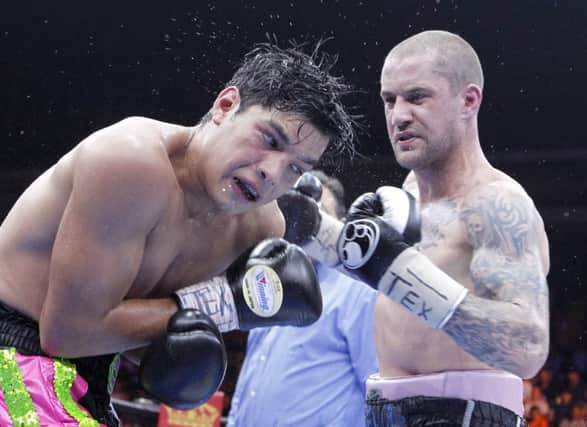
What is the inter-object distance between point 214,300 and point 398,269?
408mm

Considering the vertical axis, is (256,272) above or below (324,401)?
above

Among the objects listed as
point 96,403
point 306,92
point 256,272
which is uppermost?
point 306,92

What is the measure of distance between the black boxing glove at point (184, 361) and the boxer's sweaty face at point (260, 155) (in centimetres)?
24

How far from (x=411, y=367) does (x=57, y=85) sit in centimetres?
440

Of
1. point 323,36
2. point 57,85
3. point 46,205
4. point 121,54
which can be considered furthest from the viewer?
point 57,85

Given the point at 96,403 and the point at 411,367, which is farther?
the point at 411,367

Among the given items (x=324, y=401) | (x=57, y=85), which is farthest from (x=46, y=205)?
(x=57, y=85)

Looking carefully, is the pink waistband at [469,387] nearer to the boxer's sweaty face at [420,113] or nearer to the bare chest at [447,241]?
the bare chest at [447,241]

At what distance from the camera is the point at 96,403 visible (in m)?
1.73

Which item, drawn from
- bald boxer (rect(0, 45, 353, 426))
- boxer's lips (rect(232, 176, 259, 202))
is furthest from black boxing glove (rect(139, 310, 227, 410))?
boxer's lips (rect(232, 176, 259, 202))

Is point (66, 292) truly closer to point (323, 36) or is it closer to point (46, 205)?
point (46, 205)

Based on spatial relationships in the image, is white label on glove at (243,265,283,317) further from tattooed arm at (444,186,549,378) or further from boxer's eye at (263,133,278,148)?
tattooed arm at (444,186,549,378)

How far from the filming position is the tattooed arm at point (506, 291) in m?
1.85

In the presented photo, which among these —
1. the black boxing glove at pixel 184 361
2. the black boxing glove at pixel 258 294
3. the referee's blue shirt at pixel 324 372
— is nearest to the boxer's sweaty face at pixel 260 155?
the black boxing glove at pixel 258 294
